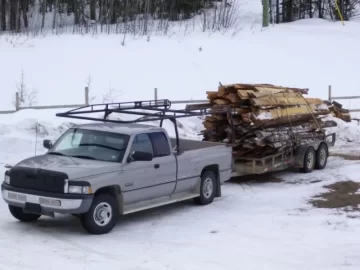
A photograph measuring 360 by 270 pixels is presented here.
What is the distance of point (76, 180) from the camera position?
10508mm

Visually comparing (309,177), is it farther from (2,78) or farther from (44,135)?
(2,78)

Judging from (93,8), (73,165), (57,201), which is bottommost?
(57,201)

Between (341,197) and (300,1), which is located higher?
(300,1)

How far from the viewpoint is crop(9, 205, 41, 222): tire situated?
37.4ft

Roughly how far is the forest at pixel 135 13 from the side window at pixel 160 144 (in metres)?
24.9

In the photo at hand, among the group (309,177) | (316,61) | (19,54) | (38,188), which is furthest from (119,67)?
(38,188)

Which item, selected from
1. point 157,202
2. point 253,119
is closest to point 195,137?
point 253,119

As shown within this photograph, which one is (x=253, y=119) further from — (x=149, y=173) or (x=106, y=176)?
(x=106, y=176)

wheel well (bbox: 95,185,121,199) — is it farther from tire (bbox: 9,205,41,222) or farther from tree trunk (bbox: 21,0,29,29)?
tree trunk (bbox: 21,0,29,29)

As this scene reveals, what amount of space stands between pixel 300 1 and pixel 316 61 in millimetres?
10575

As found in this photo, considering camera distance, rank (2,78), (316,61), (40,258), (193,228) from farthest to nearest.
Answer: (316,61) → (2,78) → (193,228) → (40,258)

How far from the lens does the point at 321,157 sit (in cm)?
1770

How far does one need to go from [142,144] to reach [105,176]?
4.33 feet

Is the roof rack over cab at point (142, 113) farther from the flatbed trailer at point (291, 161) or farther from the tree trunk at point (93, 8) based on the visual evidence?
the tree trunk at point (93, 8)
